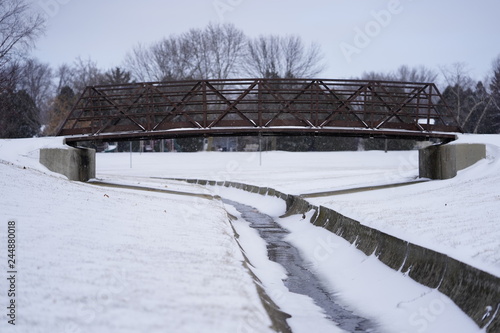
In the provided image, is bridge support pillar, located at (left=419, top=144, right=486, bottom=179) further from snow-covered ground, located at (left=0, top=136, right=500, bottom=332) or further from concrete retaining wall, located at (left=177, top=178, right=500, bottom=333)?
concrete retaining wall, located at (left=177, top=178, right=500, bottom=333)

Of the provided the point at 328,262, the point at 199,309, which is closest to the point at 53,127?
the point at 328,262

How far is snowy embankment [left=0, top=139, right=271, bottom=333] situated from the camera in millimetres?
5789

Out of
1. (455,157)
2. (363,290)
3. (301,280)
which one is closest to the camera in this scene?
(363,290)

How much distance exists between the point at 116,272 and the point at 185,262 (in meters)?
1.38

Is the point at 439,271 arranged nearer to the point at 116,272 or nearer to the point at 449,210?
the point at 116,272

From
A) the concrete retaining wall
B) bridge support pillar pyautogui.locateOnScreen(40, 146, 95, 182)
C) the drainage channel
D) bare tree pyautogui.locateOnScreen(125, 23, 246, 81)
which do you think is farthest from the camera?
bare tree pyautogui.locateOnScreen(125, 23, 246, 81)

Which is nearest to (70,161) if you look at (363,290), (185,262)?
(185,262)

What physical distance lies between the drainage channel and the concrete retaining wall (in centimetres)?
109

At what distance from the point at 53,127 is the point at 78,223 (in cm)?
7312

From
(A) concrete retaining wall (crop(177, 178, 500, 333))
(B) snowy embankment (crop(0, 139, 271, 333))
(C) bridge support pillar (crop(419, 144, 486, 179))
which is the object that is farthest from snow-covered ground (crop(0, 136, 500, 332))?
(C) bridge support pillar (crop(419, 144, 486, 179))

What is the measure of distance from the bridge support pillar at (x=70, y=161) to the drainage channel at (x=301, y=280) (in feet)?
25.4

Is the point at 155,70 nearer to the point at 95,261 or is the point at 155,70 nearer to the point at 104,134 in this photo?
the point at 104,134

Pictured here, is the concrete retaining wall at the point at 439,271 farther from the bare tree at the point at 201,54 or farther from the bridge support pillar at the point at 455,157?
the bare tree at the point at 201,54

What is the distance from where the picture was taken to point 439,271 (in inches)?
324
